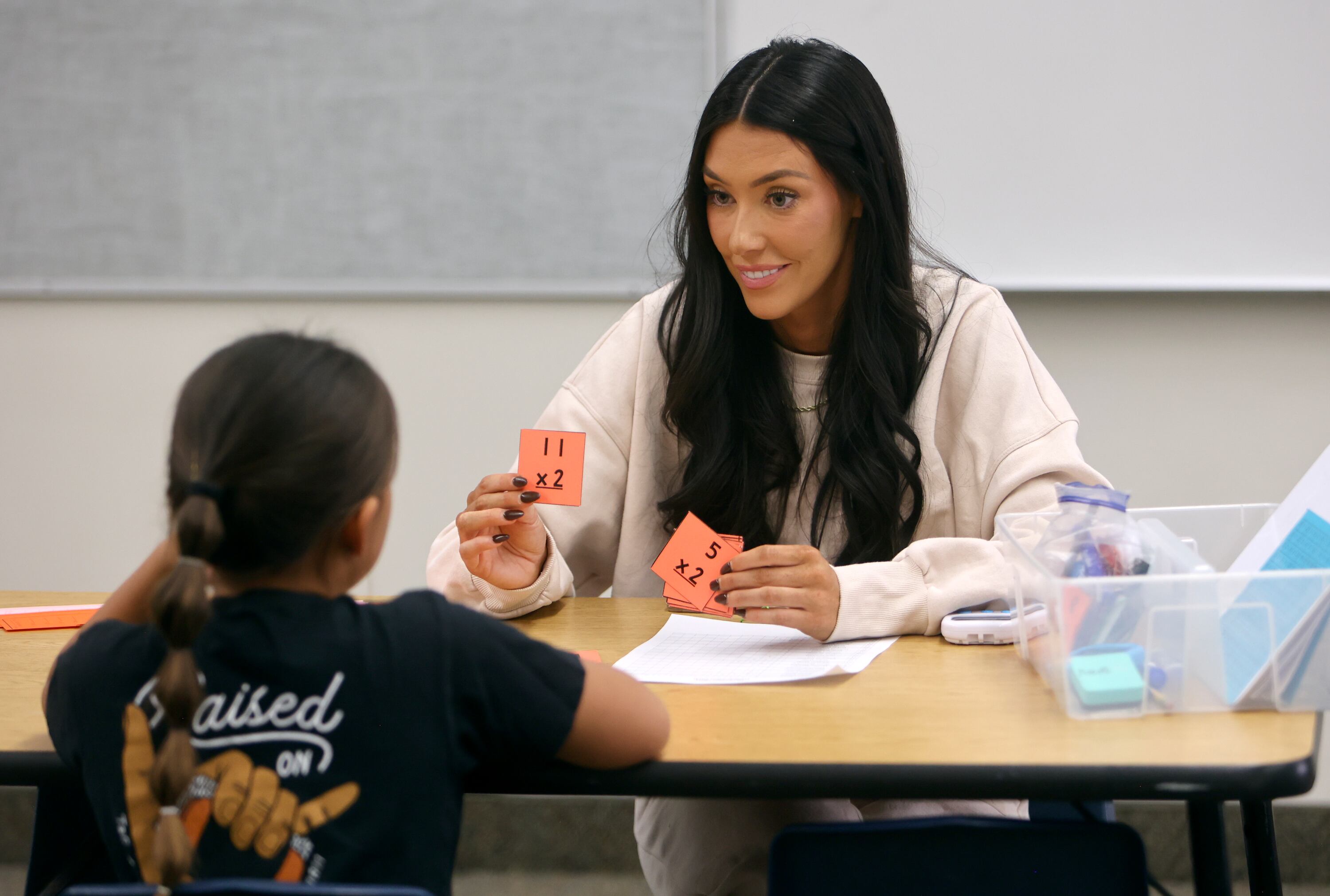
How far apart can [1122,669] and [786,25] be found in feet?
5.81

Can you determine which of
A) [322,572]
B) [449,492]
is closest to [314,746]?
[322,572]

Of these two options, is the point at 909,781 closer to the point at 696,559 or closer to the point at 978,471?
the point at 696,559

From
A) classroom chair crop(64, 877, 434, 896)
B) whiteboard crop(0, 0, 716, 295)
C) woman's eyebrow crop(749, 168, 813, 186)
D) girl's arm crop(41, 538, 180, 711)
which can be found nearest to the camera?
classroom chair crop(64, 877, 434, 896)

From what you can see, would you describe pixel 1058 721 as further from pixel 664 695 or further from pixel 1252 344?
pixel 1252 344

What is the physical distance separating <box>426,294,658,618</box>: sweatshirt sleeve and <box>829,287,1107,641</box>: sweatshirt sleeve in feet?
1.34

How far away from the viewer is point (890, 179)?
166 centimetres

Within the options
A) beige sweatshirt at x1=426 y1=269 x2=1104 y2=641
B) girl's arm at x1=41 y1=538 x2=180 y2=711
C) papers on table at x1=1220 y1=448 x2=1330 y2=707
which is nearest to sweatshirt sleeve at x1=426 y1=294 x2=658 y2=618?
beige sweatshirt at x1=426 y1=269 x2=1104 y2=641

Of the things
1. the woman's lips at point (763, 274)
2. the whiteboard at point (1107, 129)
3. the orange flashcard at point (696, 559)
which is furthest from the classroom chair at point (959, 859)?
the whiteboard at point (1107, 129)

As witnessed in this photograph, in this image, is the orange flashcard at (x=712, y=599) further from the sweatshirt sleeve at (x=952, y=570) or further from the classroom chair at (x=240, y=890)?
the classroom chair at (x=240, y=890)

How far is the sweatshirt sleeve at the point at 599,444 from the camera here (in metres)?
1.66

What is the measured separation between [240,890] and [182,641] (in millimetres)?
195

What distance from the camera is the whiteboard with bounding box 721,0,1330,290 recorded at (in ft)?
7.54

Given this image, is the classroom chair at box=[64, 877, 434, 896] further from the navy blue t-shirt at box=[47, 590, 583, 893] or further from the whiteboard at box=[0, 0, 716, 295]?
the whiteboard at box=[0, 0, 716, 295]

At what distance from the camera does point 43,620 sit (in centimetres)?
147
